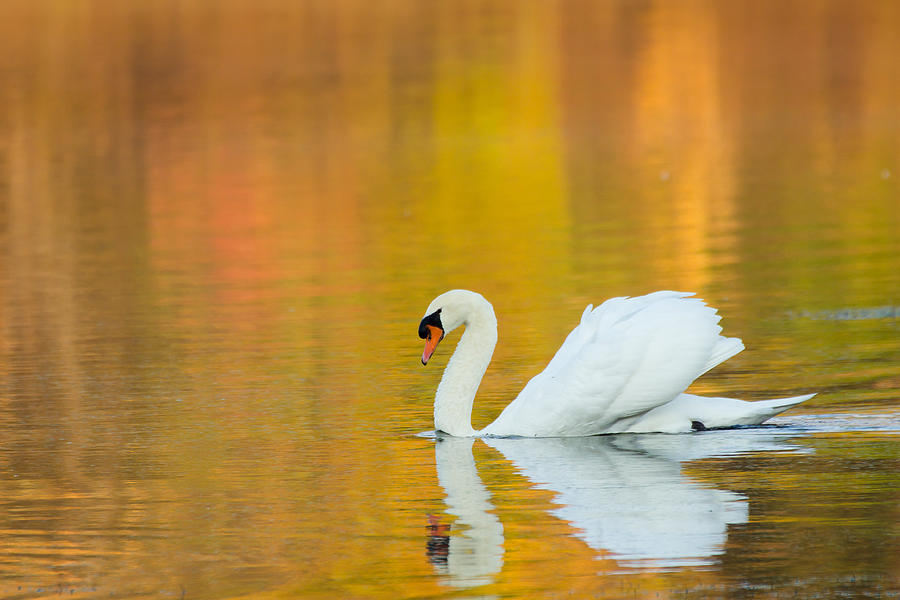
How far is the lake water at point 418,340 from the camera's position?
28.9ft

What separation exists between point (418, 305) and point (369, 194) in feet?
44.1

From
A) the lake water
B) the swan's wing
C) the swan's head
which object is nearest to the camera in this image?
the lake water

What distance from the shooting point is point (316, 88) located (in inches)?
2296

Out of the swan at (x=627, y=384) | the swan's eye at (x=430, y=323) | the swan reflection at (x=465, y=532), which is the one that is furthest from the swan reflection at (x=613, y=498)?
the swan's eye at (x=430, y=323)

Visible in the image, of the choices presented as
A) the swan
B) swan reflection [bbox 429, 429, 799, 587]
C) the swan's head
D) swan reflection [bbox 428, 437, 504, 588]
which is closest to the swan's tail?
the swan

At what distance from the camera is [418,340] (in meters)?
16.1

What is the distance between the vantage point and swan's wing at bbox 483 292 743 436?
11.4 meters

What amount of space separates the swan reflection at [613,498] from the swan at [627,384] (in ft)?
0.37

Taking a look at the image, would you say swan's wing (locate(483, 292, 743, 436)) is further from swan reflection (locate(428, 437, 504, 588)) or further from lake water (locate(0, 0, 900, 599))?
swan reflection (locate(428, 437, 504, 588))

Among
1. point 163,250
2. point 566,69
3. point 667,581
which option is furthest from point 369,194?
point 566,69

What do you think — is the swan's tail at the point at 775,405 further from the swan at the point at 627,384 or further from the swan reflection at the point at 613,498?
the swan reflection at the point at 613,498

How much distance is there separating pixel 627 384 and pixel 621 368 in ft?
0.38

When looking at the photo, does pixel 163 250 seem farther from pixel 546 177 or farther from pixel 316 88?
pixel 316 88

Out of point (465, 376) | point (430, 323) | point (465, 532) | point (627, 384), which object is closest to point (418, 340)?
point (430, 323)
